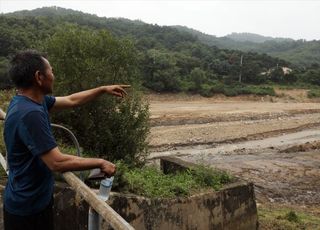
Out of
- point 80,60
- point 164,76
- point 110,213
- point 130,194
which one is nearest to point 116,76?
point 80,60

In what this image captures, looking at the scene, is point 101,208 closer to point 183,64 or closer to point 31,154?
point 31,154

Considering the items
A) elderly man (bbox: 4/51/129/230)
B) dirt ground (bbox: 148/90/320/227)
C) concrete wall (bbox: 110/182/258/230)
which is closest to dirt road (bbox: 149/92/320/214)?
dirt ground (bbox: 148/90/320/227)

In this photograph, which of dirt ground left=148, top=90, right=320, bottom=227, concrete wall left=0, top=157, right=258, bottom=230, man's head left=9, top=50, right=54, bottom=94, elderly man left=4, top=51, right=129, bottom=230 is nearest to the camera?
elderly man left=4, top=51, right=129, bottom=230

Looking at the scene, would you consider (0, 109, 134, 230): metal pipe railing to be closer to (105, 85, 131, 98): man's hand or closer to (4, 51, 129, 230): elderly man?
(4, 51, 129, 230): elderly man

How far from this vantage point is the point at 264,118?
1510 inches

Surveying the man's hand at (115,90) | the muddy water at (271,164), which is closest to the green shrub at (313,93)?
the muddy water at (271,164)

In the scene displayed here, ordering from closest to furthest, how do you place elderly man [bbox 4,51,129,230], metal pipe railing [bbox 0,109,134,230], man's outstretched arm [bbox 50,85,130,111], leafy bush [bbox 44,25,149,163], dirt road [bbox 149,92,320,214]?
metal pipe railing [bbox 0,109,134,230] → elderly man [bbox 4,51,129,230] → man's outstretched arm [bbox 50,85,130,111] → leafy bush [bbox 44,25,149,163] → dirt road [bbox 149,92,320,214]

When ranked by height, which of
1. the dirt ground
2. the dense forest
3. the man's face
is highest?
the man's face

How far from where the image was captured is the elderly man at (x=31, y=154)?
3072 mm

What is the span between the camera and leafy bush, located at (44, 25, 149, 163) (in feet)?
36.2

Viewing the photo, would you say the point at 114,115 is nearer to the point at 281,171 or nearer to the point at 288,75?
the point at 281,171

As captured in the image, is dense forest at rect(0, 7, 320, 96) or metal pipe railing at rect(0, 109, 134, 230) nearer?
metal pipe railing at rect(0, 109, 134, 230)

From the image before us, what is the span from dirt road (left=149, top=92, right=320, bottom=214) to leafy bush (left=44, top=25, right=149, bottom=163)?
12.6 ft

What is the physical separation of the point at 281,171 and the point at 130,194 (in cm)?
1430
